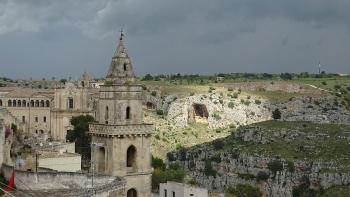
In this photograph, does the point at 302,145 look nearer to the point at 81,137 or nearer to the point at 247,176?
the point at 247,176

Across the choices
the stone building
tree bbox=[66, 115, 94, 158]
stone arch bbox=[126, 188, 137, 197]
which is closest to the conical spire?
stone arch bbox=[126, 188, 137, 197]

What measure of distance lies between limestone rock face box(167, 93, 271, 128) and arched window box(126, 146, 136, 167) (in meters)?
69.6

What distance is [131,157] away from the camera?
38219mm

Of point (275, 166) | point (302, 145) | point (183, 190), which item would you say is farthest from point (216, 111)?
point (183, 190)

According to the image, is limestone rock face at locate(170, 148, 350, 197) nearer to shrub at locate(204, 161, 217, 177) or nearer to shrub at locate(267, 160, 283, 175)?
shrub at locate(204, 161, 217, 177)

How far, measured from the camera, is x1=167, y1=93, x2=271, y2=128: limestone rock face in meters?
112

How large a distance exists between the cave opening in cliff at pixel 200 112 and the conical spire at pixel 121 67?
74.2 meters

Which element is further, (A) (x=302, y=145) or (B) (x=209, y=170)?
(A) (x=302, y=145)

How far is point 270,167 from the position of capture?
80500 millimetres

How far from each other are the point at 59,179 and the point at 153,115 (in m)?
77.5

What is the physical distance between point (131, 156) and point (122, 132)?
5.90ft

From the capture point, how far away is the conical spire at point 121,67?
3803 centimetres

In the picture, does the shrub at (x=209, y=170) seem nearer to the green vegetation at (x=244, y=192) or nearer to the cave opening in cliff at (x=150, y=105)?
the green vegetation at (x=244, y=192)

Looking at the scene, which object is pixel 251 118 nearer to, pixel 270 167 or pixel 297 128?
pixel 297 128
